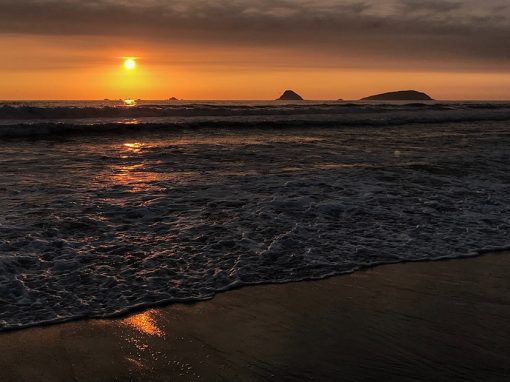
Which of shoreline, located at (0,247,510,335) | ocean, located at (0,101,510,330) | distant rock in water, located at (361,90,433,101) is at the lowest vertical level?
shoreline, located at (0,247,510,335)

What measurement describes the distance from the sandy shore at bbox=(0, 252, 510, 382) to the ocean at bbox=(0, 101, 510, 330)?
0.39 meters

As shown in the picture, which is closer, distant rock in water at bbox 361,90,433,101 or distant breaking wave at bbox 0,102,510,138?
distant breaking wave at bbox 0,102,510,138

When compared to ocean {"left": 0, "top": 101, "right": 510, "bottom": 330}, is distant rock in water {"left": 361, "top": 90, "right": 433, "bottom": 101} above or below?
above

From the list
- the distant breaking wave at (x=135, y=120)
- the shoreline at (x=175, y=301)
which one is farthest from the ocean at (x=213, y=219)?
the distant breaking wave at (x=135, y=120)

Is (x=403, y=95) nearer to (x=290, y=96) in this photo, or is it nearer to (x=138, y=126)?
(x=290, y=96)

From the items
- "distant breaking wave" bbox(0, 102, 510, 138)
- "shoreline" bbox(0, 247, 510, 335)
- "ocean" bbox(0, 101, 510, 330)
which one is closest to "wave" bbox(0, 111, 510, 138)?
"distant breaking wave" bbox(0, 102, 510, 138)

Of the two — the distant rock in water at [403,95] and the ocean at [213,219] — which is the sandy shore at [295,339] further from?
the distant rock in water at [403,95]

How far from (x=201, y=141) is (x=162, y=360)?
1592 centimetres

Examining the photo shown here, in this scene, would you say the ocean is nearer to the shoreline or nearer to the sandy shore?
the shoreline

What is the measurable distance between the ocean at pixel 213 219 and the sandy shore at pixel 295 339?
390mm

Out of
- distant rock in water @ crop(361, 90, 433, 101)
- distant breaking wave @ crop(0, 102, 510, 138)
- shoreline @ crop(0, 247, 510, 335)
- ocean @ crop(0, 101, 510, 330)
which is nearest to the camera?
shoreline @ crop(0, 247, 510, 335)

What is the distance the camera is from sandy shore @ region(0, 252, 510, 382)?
3395 millimetres

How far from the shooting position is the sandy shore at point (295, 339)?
3.39 metres

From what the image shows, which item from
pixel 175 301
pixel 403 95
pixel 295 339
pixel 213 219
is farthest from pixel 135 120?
pixel 403 95
